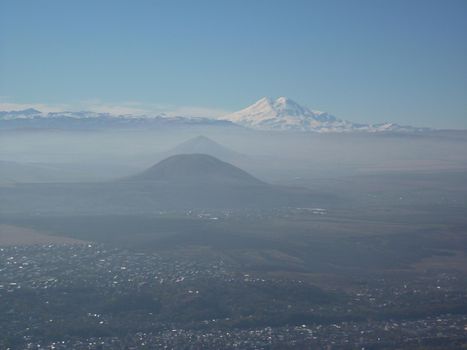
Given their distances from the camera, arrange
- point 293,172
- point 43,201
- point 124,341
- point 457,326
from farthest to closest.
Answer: point 293,172 → point 43,201 → point 457,326 → point 124,341

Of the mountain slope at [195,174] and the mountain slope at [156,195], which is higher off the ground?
the mountain slope at [195,174]

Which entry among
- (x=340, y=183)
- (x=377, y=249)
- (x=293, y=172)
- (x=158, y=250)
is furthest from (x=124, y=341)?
(x=293, y=172)

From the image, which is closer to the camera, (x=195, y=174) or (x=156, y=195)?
(x=156, y=195)

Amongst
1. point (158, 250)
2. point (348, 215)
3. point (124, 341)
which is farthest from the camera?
point (348, 215)

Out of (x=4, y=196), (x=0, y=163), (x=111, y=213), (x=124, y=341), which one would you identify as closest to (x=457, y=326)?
(x=124, y=341)

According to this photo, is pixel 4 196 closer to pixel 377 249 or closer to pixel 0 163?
pixel 377 249

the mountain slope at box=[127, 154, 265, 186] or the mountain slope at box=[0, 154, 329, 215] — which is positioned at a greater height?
the mountain slope at box=[127, 154, 265, 186]

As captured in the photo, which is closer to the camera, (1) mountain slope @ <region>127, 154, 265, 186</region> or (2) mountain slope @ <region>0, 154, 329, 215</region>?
(2) mountain slope @ <region>0, 154, 329, 215</region>

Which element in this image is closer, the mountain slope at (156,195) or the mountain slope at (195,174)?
the mountain slope at (156,195)

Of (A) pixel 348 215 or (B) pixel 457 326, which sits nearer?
(B) pixel 457 326

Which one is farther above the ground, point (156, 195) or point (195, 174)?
point (195, 174)
